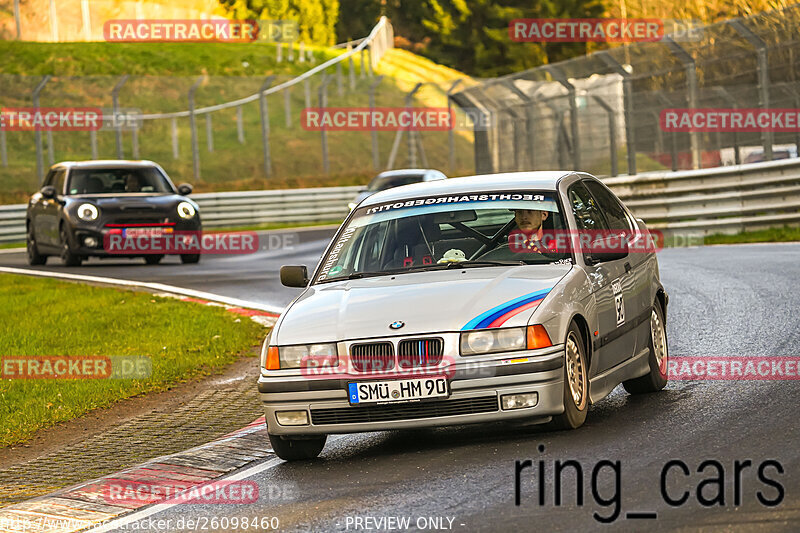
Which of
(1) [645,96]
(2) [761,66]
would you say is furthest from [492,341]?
(1) [645,96]

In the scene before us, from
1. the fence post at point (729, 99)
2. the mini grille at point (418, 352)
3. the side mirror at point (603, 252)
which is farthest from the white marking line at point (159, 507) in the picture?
the fence post at point (729, 99)

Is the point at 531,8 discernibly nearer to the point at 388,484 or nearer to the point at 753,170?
the point at 753,170

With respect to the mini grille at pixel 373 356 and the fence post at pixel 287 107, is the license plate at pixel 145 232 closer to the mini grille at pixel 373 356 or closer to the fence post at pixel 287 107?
the mini grille at pixel 373 356

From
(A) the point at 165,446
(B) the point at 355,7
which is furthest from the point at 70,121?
(B) the point at 355,7

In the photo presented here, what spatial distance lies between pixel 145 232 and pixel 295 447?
15.0 m

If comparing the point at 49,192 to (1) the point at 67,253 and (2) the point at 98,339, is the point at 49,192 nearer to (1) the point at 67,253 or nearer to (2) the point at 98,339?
(1) the point at 67,253

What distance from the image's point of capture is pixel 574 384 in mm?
7473

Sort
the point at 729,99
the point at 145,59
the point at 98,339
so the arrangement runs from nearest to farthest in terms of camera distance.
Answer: the point at 98,339 < the point at 729,99 < the point at 145,59

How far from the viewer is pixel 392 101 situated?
4334 cm

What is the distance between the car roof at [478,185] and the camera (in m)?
8.55

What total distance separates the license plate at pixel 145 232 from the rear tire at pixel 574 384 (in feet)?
49.9

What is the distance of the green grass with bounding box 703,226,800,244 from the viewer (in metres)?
20.8

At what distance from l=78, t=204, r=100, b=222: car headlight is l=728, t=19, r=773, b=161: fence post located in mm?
10314

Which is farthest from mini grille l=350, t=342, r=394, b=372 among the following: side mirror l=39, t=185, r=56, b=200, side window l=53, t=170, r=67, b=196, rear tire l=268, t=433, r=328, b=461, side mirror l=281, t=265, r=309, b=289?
side window l=53, t=170, r=67, b=196
